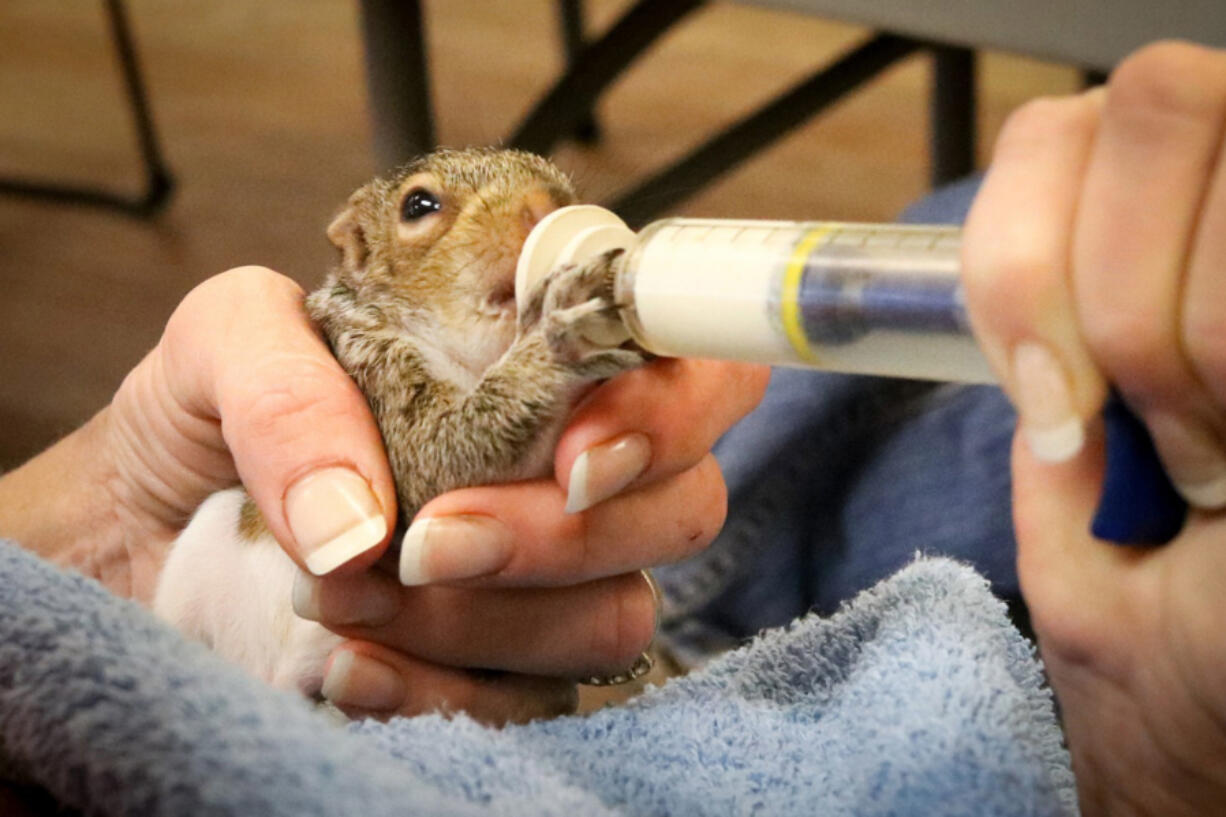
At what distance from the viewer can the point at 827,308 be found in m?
0.58

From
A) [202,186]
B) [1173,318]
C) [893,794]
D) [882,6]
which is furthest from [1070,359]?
[202,186]

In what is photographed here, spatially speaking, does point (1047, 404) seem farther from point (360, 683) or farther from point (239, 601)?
point (239, 601)

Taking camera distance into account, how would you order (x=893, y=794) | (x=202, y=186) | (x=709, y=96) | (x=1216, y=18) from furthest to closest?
1. (x=709, y=96)
2. (x=202, y=186)
3. (x=1216, y=18)
4. (x=893, y=794)

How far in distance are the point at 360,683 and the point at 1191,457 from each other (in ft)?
1.83

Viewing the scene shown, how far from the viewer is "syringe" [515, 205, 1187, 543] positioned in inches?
20.0

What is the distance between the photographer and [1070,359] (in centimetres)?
46

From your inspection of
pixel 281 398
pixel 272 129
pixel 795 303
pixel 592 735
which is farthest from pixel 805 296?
pixel 272 129

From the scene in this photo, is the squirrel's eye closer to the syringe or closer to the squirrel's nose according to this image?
the squirrel's nose

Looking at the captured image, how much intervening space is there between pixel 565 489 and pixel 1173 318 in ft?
1.38

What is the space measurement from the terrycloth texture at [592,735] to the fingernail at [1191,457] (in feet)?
0.51

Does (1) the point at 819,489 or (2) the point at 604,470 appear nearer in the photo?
(2) the point at 604,470

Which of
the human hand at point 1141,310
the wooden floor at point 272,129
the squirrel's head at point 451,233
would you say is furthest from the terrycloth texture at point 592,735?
the wooden floor at point 272,129

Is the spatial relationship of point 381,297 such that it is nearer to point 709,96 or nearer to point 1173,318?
point 1173,318

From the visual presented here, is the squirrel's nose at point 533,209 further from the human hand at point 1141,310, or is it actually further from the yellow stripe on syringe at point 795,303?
the human hand at point 1141,310
